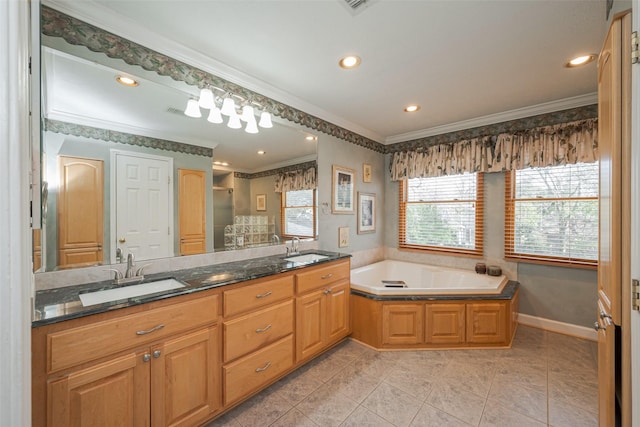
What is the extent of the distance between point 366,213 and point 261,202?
173 cm

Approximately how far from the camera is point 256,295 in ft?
5.98

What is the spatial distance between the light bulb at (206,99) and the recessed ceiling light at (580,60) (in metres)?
2.80

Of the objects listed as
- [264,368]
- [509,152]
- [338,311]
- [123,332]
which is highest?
[509,152]

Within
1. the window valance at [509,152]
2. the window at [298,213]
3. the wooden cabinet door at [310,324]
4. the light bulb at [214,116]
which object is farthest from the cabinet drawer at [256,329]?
the window valance at [509,152]

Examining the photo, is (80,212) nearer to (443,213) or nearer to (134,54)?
(134,54)

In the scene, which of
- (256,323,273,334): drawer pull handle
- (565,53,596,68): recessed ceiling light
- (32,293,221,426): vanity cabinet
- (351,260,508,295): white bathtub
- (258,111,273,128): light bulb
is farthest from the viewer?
(351,260,508,295): white bathtub

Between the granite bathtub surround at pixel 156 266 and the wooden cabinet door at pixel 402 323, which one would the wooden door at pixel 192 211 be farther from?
the wooden cabinet door at pixel 402 323

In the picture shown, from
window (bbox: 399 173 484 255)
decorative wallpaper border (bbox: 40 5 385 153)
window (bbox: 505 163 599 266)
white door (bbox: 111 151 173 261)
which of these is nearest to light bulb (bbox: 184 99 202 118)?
decorative wallpaper border (bbox: 40 5 385 153)

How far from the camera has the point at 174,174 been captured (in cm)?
194

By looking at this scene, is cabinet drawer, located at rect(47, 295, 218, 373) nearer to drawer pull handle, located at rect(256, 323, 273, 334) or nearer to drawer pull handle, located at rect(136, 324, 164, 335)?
drawer pull handle, located at rect(136, 324, 164, 335)

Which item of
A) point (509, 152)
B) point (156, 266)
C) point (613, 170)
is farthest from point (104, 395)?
point (509, 152)

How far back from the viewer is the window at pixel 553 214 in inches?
107

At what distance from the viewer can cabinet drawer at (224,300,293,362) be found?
5.52 ft

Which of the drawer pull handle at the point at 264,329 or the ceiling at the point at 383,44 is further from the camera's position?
the drawer pull handle at the point at 264,329
